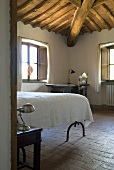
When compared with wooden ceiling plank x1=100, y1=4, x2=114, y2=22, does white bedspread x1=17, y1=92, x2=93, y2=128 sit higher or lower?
lower

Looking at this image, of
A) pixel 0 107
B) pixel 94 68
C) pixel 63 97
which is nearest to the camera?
pixel 0 107

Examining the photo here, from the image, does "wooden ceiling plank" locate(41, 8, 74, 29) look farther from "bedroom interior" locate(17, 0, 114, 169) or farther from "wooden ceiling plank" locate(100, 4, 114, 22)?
"wooden ceiling plank" locate(100, 4, 114, 22)

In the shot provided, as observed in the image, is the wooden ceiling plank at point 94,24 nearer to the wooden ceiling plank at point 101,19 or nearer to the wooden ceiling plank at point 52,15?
the wooden ceiling plank at point 101,19

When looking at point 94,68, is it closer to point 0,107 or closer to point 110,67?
point 110,67

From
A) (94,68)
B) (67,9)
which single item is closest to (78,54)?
(94,68)

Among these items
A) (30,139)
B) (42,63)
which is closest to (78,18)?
(42,63)

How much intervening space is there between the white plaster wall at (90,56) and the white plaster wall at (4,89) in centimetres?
565

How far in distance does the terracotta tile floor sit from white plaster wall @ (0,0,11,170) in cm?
96

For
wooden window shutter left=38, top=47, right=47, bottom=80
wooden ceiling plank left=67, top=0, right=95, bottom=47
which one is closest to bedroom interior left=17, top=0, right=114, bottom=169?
wooden ceiling plank left=67, top=0, right=95, bottom=47

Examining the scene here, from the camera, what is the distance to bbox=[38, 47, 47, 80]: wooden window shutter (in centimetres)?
653

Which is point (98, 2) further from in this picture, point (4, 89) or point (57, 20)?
point (4, 89)

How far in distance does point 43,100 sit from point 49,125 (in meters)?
0.34

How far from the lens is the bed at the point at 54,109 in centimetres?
257

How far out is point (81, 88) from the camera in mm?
6465
